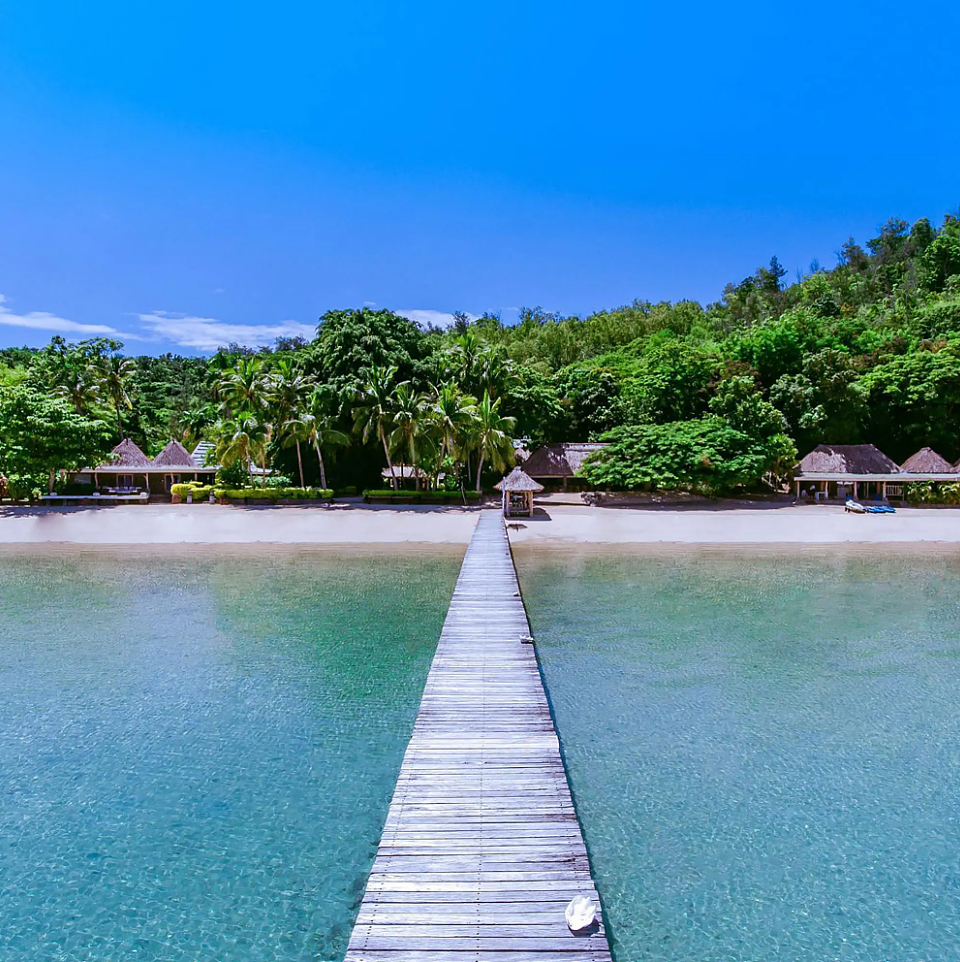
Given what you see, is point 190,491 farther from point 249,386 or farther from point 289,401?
point 289,401

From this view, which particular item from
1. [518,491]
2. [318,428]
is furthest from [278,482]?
[518,491]

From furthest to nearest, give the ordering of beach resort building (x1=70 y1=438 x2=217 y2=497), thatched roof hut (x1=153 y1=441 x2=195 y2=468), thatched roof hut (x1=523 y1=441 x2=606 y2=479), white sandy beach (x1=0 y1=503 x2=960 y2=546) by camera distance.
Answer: thatched roof hut (x1=523 y1=441 x2=606 y2=479), thatched roof hut (x1=153 y1=441 x2=195 y2=468), beach resort building (x1=70 y1=438 x2=217 y2=497), white sandy beach (x1=0 y1=503 x2=960 y2=546)

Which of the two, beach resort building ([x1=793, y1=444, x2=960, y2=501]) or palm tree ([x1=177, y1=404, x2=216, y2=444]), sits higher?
palm tree ([x1=177, y1=404, x2=216, y2=444])

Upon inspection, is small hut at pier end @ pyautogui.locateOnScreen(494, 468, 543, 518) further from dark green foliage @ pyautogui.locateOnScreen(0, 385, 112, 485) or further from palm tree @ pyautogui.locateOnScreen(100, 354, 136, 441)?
palm tree @ pyautogui.locateOnScreen(100, 354, 136, 441)

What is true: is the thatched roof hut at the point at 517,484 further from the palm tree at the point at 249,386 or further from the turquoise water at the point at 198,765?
the turquoise water at the point at 198,765

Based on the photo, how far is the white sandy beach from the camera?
78.3 ft

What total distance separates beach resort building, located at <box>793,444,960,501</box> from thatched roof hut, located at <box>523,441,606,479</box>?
1133cm

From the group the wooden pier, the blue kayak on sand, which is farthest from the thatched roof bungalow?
the wooden pier

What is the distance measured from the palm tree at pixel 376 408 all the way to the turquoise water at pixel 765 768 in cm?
1881

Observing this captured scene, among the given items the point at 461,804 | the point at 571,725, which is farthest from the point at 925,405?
the point at 461,804

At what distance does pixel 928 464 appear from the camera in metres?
33.1

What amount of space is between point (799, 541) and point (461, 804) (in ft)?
68.8

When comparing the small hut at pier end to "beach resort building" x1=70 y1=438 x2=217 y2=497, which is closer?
the small hut at pier end

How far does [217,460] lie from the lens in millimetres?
32938
